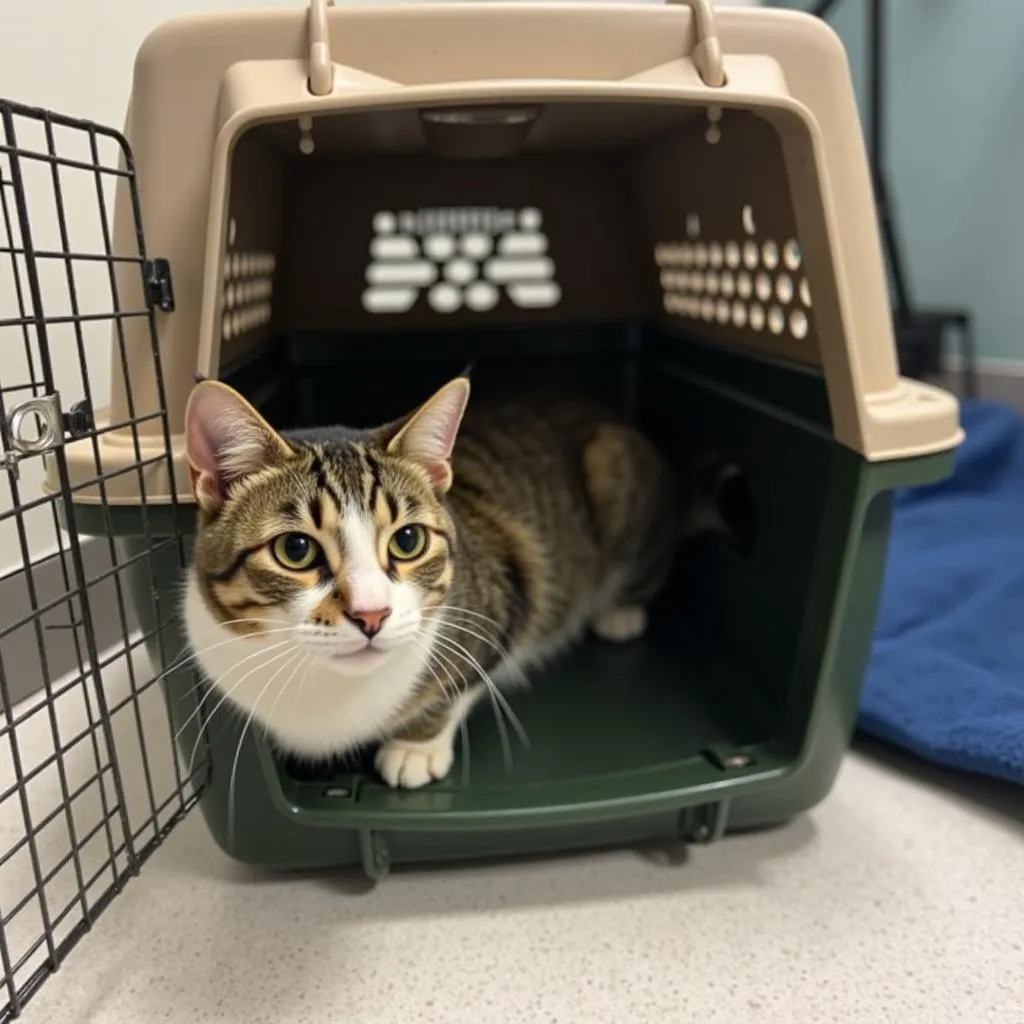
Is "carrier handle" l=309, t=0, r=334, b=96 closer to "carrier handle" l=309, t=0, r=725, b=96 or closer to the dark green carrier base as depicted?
"carrier handle" l=309, t=0, r=725, b=96

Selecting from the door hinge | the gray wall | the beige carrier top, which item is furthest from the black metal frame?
the door hinge

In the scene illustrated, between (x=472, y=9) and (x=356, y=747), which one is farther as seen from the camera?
(x=356, y=747)

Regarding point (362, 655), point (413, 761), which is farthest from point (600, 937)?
point (362, 655)

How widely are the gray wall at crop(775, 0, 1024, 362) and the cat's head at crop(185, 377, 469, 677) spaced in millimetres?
1825

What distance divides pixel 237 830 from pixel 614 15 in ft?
2.69

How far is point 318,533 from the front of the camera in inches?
29.8

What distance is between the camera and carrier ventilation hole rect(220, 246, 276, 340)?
951mm

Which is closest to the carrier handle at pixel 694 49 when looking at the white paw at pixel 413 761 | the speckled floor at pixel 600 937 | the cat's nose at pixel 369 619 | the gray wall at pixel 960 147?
the cat's nose at pixel 369 619

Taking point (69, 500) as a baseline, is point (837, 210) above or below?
above

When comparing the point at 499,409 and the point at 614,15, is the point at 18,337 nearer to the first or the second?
the point at 499,409

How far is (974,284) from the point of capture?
87.1 inches

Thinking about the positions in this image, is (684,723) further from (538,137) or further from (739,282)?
(538,137)

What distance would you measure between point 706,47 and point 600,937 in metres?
0.79

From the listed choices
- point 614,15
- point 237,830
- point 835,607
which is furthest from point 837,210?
point 237,830
